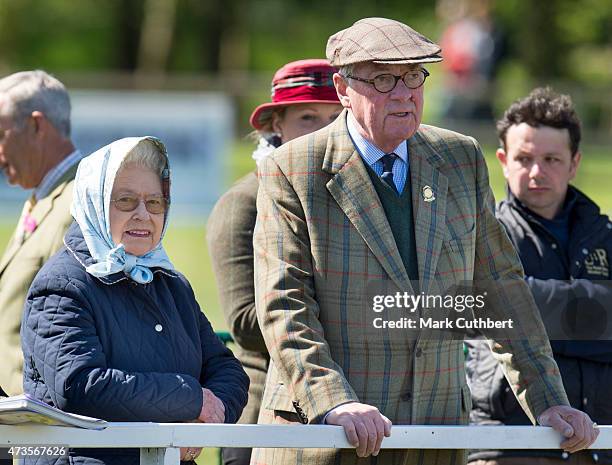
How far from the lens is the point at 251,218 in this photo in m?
4.60

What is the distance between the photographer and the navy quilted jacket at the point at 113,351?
11.2 feet

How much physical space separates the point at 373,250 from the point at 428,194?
268 millimetres

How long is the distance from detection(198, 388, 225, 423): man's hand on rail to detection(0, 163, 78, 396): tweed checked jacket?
101cm

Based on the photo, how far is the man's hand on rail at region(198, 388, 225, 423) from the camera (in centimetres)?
355

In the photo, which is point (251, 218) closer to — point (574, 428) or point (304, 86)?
point (304, 86)

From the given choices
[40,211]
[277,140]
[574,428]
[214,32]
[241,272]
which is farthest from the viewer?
[214,32]

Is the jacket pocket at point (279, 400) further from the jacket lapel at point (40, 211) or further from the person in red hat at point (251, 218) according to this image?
the jacket lapel at point (40, 211)

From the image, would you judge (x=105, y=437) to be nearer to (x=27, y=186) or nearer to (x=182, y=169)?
(x=27, y=186)

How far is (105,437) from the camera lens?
3209 mm

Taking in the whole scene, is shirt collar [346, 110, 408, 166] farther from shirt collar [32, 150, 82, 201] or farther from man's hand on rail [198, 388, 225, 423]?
shirt collar [32, 150, 82, 201]

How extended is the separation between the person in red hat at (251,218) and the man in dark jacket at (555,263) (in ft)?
2.65

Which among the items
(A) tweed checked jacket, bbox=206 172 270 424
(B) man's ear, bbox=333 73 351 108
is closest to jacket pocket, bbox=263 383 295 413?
(A) tweed checked jacket, bbox=206 172 270 424

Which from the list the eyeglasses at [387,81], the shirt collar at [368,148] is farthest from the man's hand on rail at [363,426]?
the eyeglasses at [387,81]

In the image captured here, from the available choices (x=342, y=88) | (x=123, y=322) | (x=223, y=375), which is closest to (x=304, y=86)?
(x=342, y=88)
